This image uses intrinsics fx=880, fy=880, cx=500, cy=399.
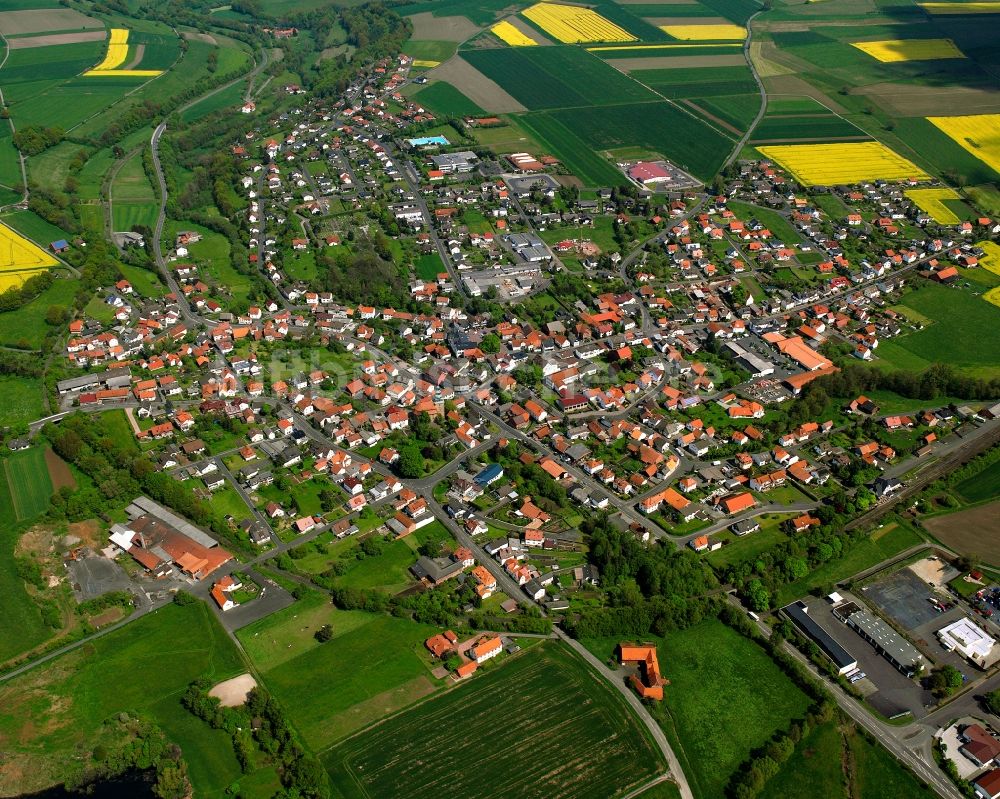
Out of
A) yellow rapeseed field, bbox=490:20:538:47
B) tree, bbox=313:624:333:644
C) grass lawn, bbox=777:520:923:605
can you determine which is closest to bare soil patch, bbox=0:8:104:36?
yellow rapeseed field, bbox=490:20:538:47

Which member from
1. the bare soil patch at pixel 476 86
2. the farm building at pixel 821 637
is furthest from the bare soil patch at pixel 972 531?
the bare soil patch at pixel 476 86

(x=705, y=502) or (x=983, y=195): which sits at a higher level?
(x=983, y=195)

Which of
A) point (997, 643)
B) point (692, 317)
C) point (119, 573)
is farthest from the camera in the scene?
point (692, 317)

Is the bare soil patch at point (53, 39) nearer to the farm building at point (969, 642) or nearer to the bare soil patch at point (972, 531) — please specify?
the bare soil patch at point (972, 531)

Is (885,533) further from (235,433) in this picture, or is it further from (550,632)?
(235,433)

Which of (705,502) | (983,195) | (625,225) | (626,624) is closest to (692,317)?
(625,225)

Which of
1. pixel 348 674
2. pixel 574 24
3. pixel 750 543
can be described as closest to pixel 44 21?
pixel 574 24
